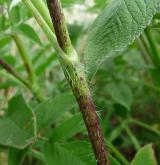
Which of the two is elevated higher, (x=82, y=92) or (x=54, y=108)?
(x=82, y=92)

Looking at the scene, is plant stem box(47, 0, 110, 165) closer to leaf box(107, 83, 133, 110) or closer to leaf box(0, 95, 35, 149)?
leaf box(0, 95, 35, 149)

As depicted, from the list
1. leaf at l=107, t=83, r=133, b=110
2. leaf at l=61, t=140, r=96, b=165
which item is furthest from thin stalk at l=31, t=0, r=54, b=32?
leaf at l=107, t=83, r=133, b=110

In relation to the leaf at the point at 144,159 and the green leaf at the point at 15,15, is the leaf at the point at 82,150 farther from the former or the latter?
the green leaf at the point at 15,15

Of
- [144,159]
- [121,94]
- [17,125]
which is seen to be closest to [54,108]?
[17,125]

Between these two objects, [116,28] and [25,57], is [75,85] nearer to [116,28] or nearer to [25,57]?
[116,28]

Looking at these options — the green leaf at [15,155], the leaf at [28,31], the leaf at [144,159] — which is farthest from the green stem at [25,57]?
the leaf at [144,159]
